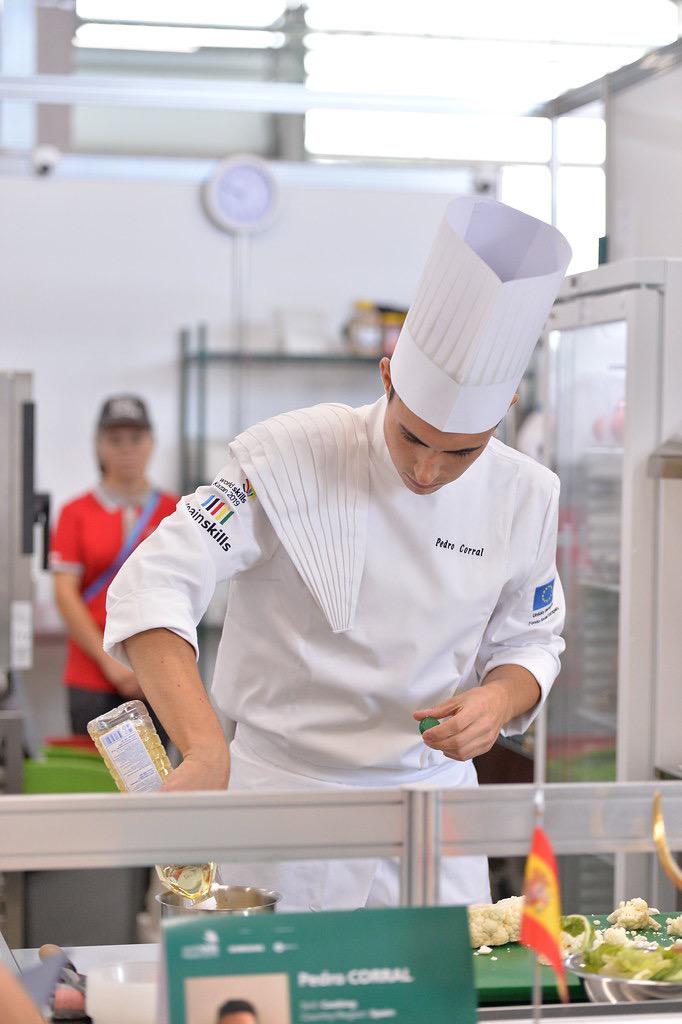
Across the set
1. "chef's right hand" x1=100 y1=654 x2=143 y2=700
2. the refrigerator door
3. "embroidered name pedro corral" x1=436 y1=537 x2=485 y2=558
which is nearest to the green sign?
"embroidered name pedro corral" x1=436 y1=537 x2=485 y2=558

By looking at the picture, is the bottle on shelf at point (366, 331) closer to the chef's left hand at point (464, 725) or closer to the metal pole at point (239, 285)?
the metal pole at point (239, 285)

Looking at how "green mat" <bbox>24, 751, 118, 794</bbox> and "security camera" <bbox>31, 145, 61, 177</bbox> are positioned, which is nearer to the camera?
"green mat" <bbox>24, 751, 118, 794</bbox>

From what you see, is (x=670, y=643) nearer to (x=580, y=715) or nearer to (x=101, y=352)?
(x=580, y=715)

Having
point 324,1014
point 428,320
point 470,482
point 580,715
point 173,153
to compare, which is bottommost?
point 580,715

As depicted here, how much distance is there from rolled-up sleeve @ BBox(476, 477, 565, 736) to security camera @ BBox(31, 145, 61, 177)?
3.95 metres

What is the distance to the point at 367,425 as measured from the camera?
1865 mm

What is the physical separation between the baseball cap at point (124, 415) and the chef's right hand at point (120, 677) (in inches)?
30.2

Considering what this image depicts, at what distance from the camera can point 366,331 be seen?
5.52 meters

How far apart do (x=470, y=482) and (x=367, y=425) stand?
17 centimetres

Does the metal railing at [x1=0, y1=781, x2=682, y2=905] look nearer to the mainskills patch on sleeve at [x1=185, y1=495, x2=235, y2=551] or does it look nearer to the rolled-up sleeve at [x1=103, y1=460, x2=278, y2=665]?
the rolled-up sleeve at [x1=103, y1=460, x2=278, y2=665]

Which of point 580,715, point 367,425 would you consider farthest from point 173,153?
point 367,425

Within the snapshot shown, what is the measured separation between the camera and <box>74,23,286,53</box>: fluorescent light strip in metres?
5.44

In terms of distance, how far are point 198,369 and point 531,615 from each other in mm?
3681

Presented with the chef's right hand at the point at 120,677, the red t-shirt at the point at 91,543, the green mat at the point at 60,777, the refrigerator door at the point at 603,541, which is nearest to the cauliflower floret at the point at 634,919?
the refrigerator door at the point at 603,541
